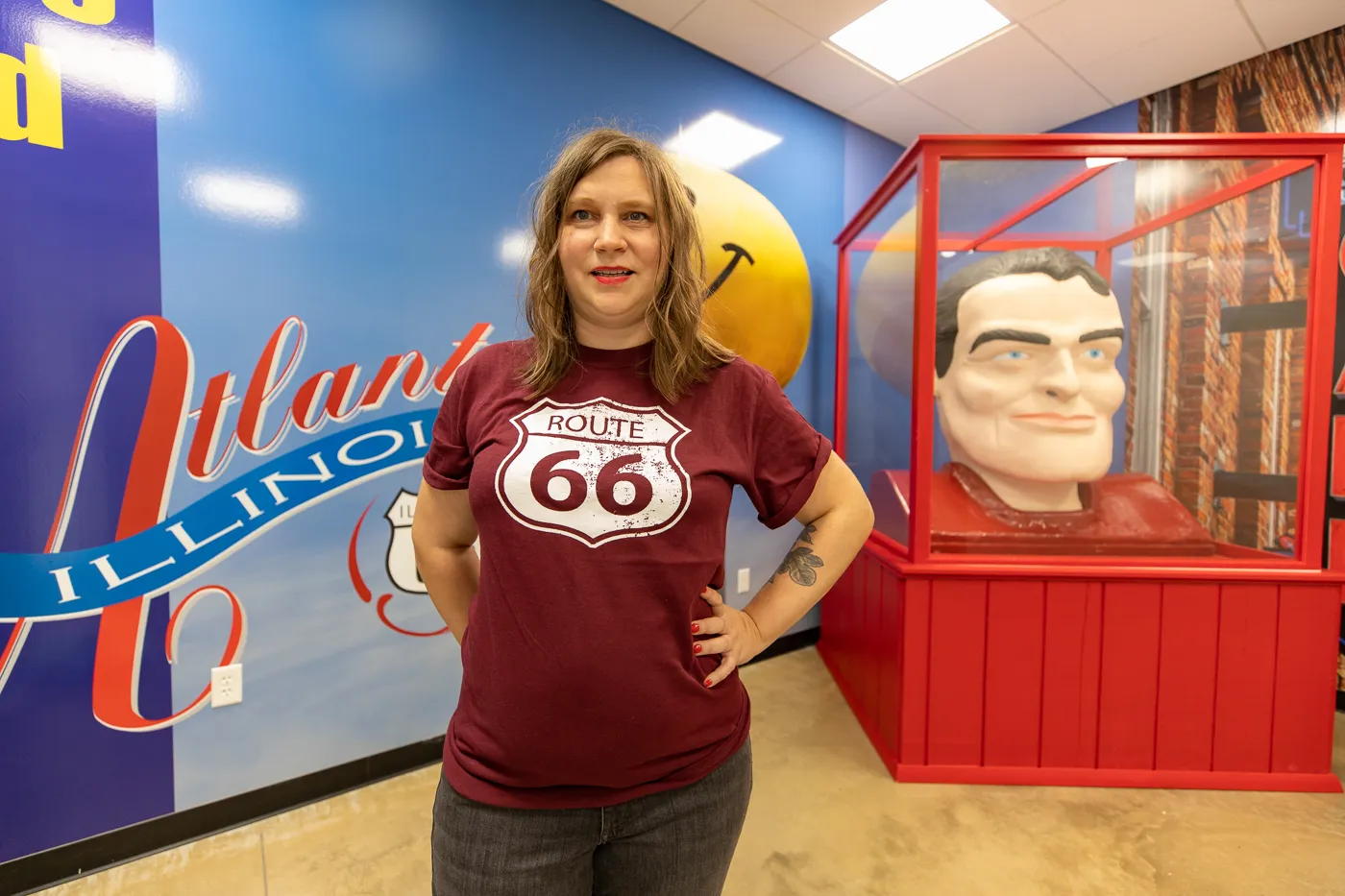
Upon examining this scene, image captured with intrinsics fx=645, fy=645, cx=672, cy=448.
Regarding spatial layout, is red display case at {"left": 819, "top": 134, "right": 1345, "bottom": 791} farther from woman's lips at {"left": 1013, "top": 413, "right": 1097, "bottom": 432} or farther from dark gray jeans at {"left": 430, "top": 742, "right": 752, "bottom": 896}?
dark gray jeans at {"left": 430, "top": 742, "right": 752, "bottom": 896}

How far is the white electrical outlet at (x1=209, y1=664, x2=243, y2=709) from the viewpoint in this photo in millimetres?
1735

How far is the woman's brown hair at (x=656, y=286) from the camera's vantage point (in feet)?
2.73

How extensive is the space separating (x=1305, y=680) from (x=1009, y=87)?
257cm

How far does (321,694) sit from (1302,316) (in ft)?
10.4

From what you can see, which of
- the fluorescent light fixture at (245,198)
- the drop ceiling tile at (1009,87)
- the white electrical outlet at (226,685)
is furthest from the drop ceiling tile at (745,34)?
the white electrical outlet at (226,685)

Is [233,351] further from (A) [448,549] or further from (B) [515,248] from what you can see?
(A) [448,549]

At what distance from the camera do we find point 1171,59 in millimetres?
2686

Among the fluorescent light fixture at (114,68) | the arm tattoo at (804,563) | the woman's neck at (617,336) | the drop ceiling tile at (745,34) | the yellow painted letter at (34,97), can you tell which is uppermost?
the drop ceiling tile at (745,34)

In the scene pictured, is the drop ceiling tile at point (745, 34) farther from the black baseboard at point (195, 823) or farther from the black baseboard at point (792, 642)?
the black baseboard at point (195, 823)

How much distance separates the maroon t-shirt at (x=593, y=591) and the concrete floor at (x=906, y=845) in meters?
1.13

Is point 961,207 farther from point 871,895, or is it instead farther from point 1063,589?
point 871,895

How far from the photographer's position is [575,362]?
2.80ft

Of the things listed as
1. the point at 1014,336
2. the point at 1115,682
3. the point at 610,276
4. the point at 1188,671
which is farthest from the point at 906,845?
the point at 610,276

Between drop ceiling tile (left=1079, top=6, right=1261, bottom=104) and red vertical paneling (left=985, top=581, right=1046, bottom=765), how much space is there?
2.26 meters
